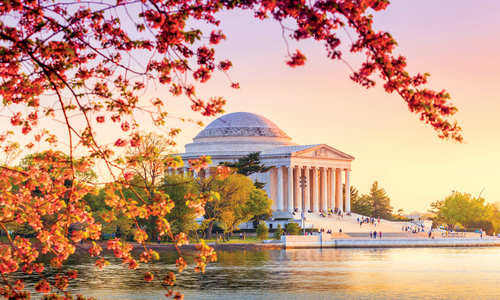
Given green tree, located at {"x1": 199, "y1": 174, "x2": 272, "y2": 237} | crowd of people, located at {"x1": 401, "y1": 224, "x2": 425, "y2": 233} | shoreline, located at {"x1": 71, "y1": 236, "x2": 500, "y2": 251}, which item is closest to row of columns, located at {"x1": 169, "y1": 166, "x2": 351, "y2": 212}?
crowd of people, located at {"x1": 401, "y1": 224, "x2": 425, "y2": 233}

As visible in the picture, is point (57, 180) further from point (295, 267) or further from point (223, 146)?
point (223, 146)

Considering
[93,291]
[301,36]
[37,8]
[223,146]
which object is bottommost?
A: [93,291]

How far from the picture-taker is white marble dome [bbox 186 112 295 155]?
161625mm

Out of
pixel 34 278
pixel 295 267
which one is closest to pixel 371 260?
pixel 295 267

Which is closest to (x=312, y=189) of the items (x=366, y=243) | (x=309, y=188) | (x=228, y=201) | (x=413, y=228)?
(x=309, y=188)

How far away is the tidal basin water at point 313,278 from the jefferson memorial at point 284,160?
6834 centimetres

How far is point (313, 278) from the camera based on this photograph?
5991 cm

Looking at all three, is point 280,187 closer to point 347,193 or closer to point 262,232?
point 347,193

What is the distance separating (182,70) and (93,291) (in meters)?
36.6

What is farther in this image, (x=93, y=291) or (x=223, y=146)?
(x=223, y=146)

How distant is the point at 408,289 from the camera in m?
54.6

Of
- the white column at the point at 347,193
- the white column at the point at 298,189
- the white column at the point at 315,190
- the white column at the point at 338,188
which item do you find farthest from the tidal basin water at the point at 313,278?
the white column at the point at 347,193

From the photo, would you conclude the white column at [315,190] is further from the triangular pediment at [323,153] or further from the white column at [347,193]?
the white column at [347,193]

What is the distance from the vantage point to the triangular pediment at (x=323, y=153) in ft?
502
